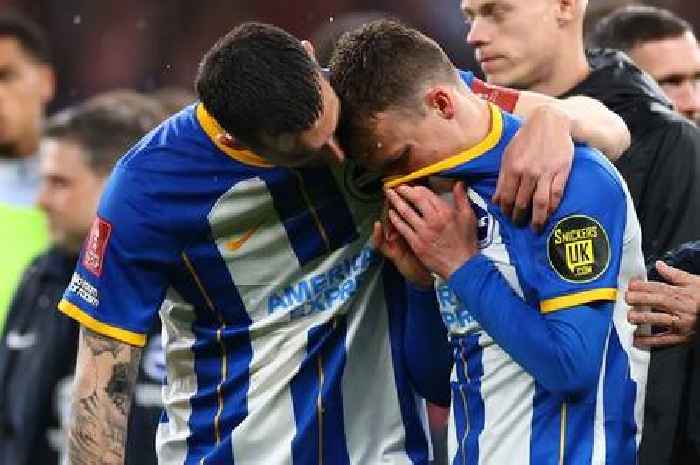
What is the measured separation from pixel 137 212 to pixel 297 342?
0.48 metres

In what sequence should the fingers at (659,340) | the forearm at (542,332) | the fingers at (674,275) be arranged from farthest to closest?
the fingers at (674,275) → the fingers at (659,340) → the forearm at (542,332)

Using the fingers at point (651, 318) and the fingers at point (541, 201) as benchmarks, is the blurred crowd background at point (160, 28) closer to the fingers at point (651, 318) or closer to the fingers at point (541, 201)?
the fingers at point (651, 318)

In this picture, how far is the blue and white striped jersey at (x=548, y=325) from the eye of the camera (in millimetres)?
3803

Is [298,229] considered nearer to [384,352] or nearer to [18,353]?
[384,352]

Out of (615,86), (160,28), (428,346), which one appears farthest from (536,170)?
(160,28)

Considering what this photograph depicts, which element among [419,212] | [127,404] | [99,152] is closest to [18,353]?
[99,152]

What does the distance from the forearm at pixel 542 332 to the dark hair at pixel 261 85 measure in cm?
50

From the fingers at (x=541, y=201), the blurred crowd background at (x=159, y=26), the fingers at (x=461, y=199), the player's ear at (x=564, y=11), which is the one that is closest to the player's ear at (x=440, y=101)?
the fingers at (x=461, y=199)

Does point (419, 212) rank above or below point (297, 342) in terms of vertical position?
above

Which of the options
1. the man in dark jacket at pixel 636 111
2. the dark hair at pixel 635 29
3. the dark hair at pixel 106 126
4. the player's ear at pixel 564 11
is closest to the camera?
the man in dark jacket at pixel 636 111

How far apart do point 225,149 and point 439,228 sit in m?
0.57

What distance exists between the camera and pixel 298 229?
431 cm

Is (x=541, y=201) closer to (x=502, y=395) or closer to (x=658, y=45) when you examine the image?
(x=502, y=395)

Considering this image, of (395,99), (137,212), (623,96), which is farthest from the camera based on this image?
(623,96)
